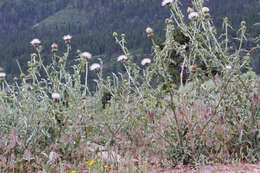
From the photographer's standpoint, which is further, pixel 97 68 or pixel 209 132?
pixel 97 68

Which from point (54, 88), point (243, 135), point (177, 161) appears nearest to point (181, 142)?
point (177, 161)

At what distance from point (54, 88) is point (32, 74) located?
0.30m

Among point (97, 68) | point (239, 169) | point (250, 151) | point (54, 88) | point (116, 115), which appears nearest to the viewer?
point (239, 169)

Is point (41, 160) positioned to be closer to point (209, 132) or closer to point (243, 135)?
point (209, 132)

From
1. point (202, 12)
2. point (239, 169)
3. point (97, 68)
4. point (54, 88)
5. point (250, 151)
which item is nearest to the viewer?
point (239, 169)

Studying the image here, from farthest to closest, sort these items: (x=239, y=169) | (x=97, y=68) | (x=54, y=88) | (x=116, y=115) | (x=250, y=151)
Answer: (x=116, y=115) → (x=54, y=88) → (x=97, y=68) → (x=250, y=151) → (x=239, y=169)

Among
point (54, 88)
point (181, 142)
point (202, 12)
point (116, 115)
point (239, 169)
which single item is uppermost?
point (202, 12)

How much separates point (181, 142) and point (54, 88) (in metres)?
1.65

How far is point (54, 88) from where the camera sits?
4336 mm

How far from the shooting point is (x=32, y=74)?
4.24m

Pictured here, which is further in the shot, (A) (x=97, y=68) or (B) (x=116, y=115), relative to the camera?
(B) (x=116, y=115)

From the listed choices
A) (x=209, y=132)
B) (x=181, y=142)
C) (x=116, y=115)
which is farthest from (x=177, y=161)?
(x=116, y=115)

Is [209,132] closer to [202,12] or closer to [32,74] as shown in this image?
[202,12]

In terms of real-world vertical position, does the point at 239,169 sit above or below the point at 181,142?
below
